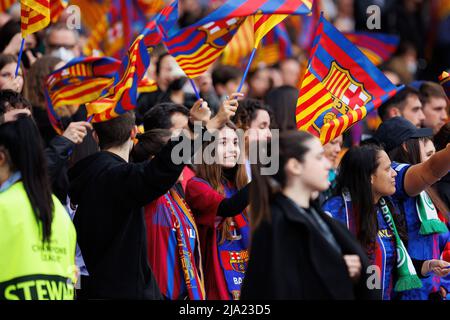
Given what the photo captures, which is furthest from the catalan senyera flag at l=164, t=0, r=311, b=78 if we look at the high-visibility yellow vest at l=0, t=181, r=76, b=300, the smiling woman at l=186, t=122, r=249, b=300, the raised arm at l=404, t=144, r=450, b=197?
the high-visibility yellow vest at l=0, t=181, r=76, b=300

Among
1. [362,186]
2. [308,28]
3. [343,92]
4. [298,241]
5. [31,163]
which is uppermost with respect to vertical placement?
[308,28]

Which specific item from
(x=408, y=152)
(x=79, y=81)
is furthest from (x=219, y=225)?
(x=79, y=81)

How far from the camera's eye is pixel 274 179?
519 cm

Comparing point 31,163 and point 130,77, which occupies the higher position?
point 130,77

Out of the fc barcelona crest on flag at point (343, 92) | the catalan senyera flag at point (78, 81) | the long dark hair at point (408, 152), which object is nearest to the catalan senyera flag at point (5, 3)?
the catalan senyera flag at point (78, 81)

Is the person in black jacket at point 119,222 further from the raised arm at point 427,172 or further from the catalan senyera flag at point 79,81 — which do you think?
the catalan senyera flag at point 79,81

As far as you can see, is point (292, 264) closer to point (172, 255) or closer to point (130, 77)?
point (172, 255)

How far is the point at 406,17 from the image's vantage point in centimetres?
1511

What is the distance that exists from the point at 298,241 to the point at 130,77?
2524 millimetres

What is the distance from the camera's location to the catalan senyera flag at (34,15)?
24.2 ft

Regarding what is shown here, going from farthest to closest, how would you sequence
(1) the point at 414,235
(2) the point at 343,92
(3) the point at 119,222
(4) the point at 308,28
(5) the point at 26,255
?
1. (4) the point at 308,28
2. (1) the point at 414,235
3. (2) the point at 343,92
4. (3) the point at 119,222
5. (5) the point at 26,255

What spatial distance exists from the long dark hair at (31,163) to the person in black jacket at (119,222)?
0.87 meters

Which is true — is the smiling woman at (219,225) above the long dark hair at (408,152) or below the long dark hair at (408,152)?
below

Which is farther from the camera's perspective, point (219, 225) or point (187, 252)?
point (219, 225)
